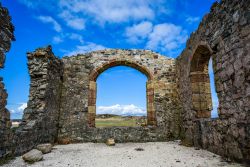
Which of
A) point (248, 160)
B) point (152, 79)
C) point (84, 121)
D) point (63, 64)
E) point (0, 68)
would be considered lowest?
point (248, 160)

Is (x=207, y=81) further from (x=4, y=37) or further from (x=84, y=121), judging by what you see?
(x=4, y=37)

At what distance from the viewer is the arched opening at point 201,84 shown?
5.54m

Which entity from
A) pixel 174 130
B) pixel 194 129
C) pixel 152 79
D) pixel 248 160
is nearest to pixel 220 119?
pixel 248 160

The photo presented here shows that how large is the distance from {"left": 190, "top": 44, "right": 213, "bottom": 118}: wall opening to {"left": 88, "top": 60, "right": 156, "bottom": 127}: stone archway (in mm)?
1821

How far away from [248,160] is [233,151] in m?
0.40

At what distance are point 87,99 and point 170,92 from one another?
10.2 feet

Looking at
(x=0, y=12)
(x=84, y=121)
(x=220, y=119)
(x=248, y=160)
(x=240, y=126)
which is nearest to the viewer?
(x=248, y=160)

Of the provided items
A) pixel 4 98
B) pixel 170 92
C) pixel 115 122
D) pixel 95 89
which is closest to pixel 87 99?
pixel 95 89

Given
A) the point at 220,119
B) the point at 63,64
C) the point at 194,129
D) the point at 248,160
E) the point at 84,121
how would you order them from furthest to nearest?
the point at 63,64
the point at 84,121
the point at 194,129
the point at 220,119
the point at 248,160

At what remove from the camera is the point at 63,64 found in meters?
7.29

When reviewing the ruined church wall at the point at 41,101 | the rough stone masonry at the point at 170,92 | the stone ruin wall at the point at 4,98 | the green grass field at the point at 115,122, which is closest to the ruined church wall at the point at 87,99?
the rough stone masonry at the point at 170,92

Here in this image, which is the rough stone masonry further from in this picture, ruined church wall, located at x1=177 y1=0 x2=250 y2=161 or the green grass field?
the green grass field

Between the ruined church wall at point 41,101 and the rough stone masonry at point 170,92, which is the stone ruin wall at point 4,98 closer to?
the rough stone masonry at point 170,92

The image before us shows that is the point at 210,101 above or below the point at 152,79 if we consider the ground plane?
below
